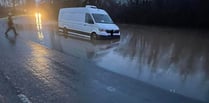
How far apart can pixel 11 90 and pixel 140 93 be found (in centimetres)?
332

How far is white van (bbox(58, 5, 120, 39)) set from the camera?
21.7 meters

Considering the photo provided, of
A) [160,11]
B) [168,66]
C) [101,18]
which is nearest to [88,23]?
[101,18]

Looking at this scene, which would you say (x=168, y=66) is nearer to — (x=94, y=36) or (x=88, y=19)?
(x=94, y=36)

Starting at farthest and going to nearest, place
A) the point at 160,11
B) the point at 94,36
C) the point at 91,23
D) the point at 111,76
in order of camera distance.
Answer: the point at 160,11
the point at 91,23
the point at 94,36
the point at 111,76

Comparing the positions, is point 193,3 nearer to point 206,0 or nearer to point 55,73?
point 206,0

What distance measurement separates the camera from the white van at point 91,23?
21672mm

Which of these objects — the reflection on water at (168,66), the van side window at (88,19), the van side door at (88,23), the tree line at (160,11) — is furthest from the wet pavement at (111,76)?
the tree line at (160,11)

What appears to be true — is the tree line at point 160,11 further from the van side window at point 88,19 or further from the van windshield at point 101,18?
the van side window at point 88,19

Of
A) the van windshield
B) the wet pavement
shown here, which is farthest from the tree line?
the wet pavement

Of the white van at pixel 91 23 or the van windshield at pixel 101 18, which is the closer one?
the white van at pixel 91 23

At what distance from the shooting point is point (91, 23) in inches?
879

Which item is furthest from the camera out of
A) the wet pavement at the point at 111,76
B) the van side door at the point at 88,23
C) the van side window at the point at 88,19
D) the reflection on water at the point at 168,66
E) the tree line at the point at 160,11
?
the tree line at the point at 160,11

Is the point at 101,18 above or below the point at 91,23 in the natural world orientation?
above

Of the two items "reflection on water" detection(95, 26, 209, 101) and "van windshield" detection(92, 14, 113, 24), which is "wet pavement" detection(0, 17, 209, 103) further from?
"van windshield" detection(92, 14, 113, 24)
